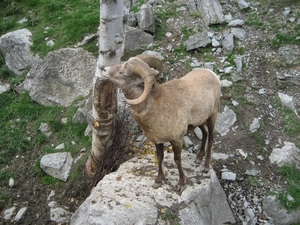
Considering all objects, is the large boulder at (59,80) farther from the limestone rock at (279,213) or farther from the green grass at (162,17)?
the limestone rock at (279,213)

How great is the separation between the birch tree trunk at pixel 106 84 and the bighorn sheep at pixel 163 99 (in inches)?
34.4

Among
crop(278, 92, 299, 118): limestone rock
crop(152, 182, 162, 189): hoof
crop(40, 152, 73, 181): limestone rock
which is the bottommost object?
crop(40, 152, 73, 181): limestone rock

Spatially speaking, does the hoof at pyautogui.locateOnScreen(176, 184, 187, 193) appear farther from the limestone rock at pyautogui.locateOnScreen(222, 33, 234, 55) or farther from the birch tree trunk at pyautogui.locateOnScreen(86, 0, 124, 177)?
the limestone rock at pyautogui.locateOnScreen(222, 33, 234, 55)

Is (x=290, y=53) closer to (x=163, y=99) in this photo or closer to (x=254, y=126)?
(x=254, y=126)

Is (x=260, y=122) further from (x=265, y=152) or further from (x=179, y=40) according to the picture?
(x=179, y=40)

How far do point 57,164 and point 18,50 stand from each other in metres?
5.18

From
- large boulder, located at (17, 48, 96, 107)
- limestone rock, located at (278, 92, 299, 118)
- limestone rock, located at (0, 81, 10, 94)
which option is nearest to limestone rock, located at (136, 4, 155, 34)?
large boulder, located at (17, 48, 96, 107)

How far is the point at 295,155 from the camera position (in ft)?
28.5

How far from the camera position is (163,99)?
20.5 feet

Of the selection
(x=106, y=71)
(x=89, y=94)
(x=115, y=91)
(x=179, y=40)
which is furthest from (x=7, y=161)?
(x=179, y=40)

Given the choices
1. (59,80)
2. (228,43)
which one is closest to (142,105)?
(59,80)

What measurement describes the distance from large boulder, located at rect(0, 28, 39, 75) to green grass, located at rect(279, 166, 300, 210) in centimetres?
841

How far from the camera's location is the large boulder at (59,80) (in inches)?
432

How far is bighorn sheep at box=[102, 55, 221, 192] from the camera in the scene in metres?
5.87
